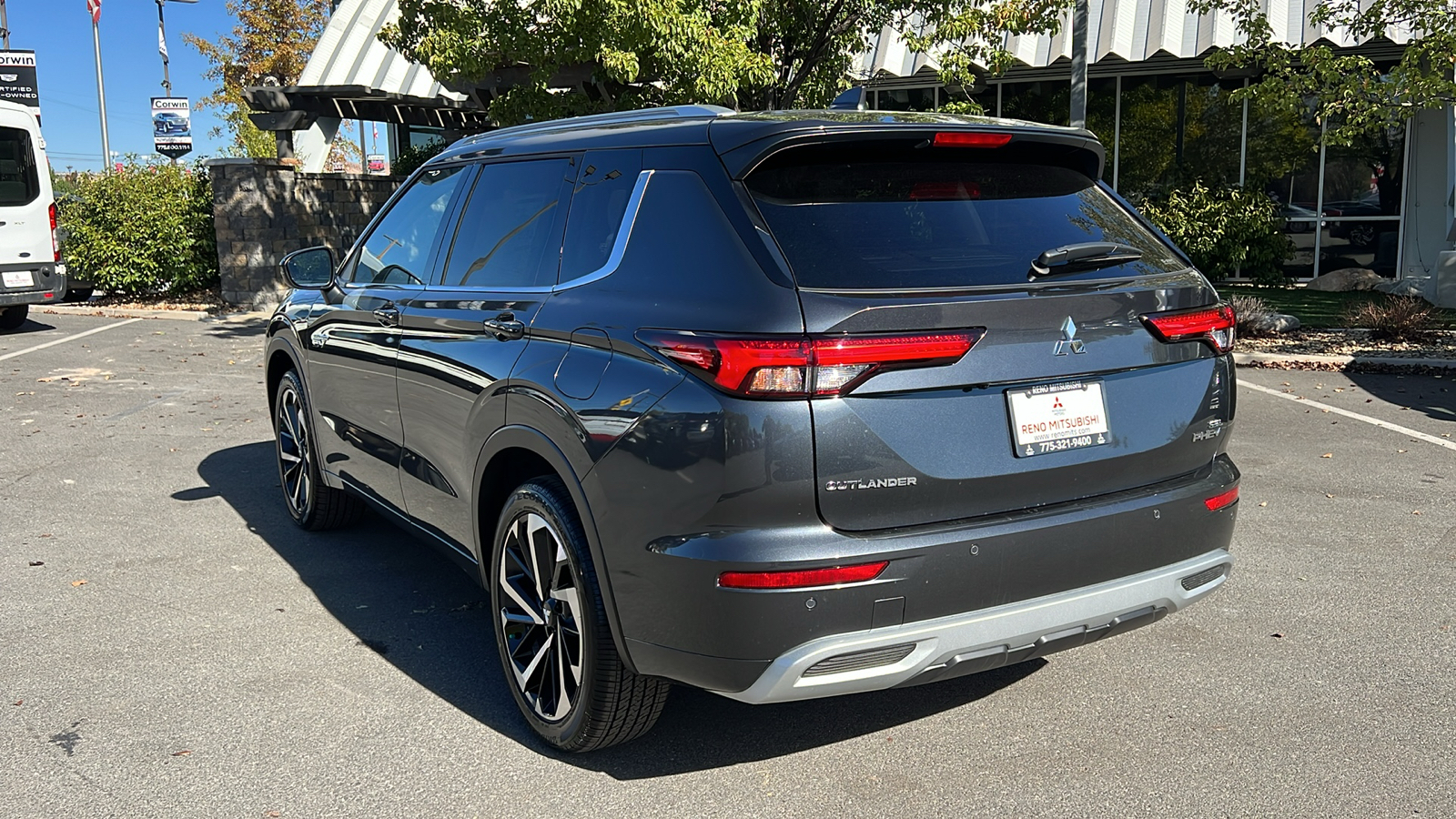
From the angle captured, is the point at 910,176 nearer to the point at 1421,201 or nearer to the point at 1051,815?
the point at 1051,815

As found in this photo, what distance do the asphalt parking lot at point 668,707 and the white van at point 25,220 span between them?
9888mm

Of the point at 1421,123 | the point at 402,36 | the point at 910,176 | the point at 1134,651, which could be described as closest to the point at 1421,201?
the point at 1421,123

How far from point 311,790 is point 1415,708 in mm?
Answer: 3395

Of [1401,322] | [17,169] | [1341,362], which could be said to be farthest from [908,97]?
[17,169]

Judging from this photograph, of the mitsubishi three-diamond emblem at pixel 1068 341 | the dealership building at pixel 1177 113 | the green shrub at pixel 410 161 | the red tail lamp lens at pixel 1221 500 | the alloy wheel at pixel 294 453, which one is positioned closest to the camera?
the mitsubishi three-diamond emblem at pixel 1068 341

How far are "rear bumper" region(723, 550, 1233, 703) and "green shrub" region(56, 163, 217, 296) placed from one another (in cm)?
1698

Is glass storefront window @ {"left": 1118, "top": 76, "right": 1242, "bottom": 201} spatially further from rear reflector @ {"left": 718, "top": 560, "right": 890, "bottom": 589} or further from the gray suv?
rear reflector @ {"left": 718, "top": 560, "right": 890, "bottom": 589}

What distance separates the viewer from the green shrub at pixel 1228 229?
17406mm

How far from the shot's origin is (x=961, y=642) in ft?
9.61

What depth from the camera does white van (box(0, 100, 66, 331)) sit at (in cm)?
1449

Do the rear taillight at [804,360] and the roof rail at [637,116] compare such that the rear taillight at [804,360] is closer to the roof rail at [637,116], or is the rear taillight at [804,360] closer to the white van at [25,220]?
the roof rail at [637,116]

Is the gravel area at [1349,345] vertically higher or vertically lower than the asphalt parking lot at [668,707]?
higher

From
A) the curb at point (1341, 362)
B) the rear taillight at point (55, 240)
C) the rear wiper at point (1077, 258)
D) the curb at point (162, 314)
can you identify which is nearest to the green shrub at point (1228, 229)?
the curb at point (1341, 362)

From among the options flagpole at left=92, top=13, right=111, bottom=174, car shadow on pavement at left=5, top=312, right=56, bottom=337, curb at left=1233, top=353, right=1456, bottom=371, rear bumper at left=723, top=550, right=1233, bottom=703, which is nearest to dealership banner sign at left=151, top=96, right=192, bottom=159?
flagpole at left=92, top=13, right=111, bottom=174
